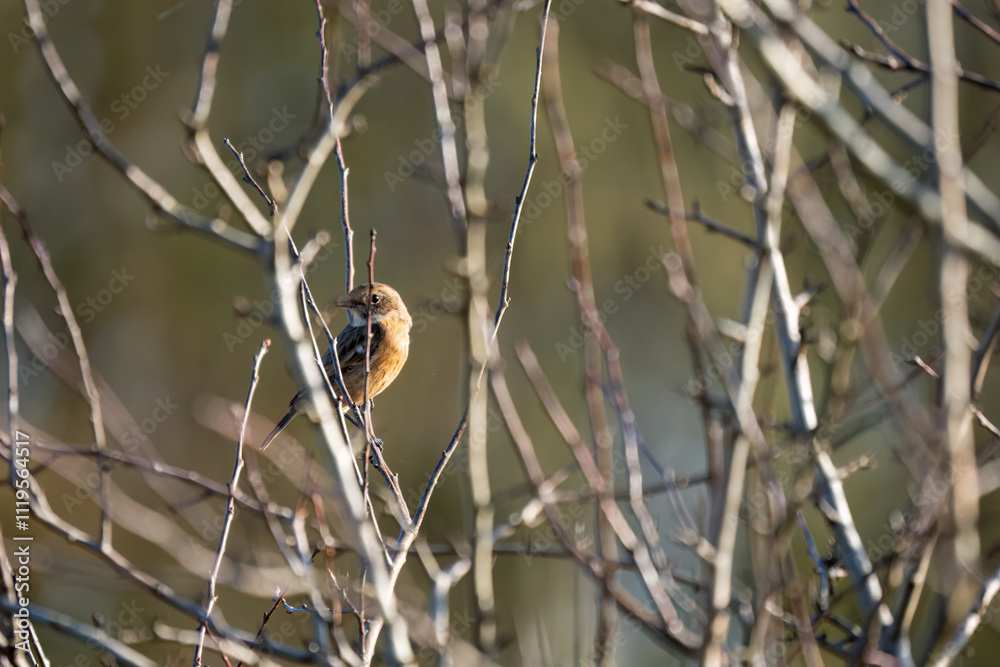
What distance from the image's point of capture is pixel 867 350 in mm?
3068

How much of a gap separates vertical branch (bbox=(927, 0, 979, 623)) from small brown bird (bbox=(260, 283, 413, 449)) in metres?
4.99

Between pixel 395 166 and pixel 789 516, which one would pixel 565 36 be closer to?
pixel 395 166

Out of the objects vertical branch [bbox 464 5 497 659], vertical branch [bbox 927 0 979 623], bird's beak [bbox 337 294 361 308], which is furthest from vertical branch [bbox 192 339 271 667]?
bird's beak [bbox 337 294 361 308]

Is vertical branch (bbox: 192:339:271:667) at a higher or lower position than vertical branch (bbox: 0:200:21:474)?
lower

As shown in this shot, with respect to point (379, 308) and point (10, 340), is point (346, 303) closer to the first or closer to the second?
point (379, 308)

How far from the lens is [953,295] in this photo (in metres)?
2.19

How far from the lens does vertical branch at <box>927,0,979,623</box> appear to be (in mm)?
2133

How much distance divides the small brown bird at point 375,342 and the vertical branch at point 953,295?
499cm

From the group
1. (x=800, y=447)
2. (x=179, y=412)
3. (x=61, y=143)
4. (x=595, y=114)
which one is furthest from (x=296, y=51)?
(x=800, y=447)

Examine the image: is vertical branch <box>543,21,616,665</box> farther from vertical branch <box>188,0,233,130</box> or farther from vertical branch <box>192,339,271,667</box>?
vertical branch <box>188,0,233,130</box>

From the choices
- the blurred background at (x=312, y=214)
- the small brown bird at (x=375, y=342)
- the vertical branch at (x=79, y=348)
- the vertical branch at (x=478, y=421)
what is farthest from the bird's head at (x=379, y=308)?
the blurred background at (x=312, y=214)

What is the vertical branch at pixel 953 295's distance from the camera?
7.00 ft

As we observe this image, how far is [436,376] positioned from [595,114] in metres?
4.85

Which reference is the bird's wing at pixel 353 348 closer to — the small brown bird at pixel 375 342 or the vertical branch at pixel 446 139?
the small brown bird at pixel 375 342
